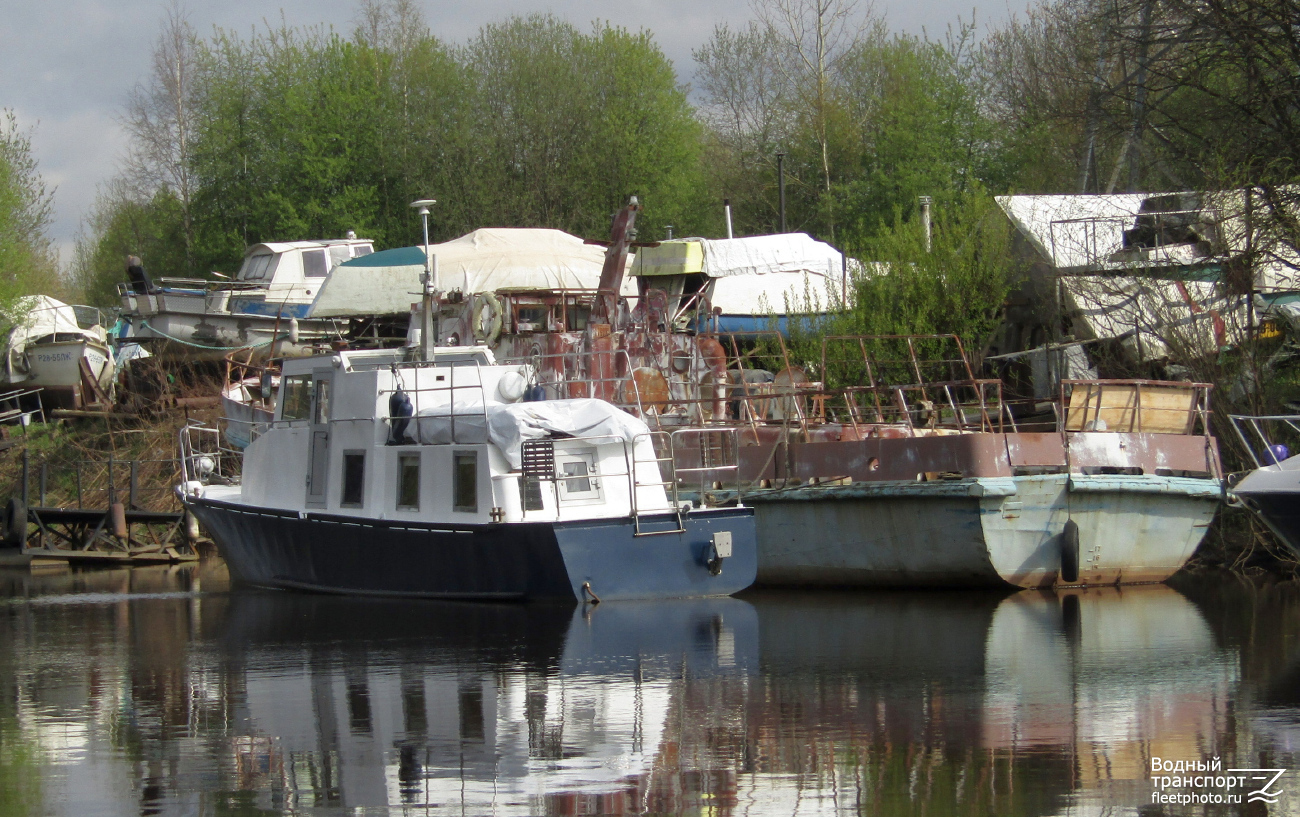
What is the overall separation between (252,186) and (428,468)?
2994cm

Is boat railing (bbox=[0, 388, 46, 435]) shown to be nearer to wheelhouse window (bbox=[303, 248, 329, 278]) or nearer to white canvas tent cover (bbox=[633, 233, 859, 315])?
wheelhouse window (bbox=[303, 248, 329, 278])

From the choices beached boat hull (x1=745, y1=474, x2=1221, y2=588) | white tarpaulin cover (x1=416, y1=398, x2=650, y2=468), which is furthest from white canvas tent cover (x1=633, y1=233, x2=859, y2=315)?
white tarpaulin cover (x1=416, y1=398, x2=650, y2=468)

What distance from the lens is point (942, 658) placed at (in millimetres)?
12867

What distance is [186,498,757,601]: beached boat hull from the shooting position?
651 inches

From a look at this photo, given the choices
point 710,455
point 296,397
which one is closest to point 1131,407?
point 710,455

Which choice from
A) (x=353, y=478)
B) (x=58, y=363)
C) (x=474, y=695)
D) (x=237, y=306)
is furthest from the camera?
(x=58, y=363)

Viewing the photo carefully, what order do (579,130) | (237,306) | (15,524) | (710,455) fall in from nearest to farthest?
(710,455) < (15,524) < (237,306) < (579,130)

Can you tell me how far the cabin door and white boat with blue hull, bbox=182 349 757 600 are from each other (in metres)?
0.02

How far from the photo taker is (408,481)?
17.7m

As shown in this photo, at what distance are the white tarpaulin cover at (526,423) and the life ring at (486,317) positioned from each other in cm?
471

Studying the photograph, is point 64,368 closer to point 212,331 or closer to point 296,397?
point 212,331

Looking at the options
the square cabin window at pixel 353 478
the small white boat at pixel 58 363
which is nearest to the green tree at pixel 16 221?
the small white boat at pixel 58 363

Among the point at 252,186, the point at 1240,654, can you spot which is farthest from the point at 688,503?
the point at 252,186

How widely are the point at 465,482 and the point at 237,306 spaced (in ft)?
62.3
